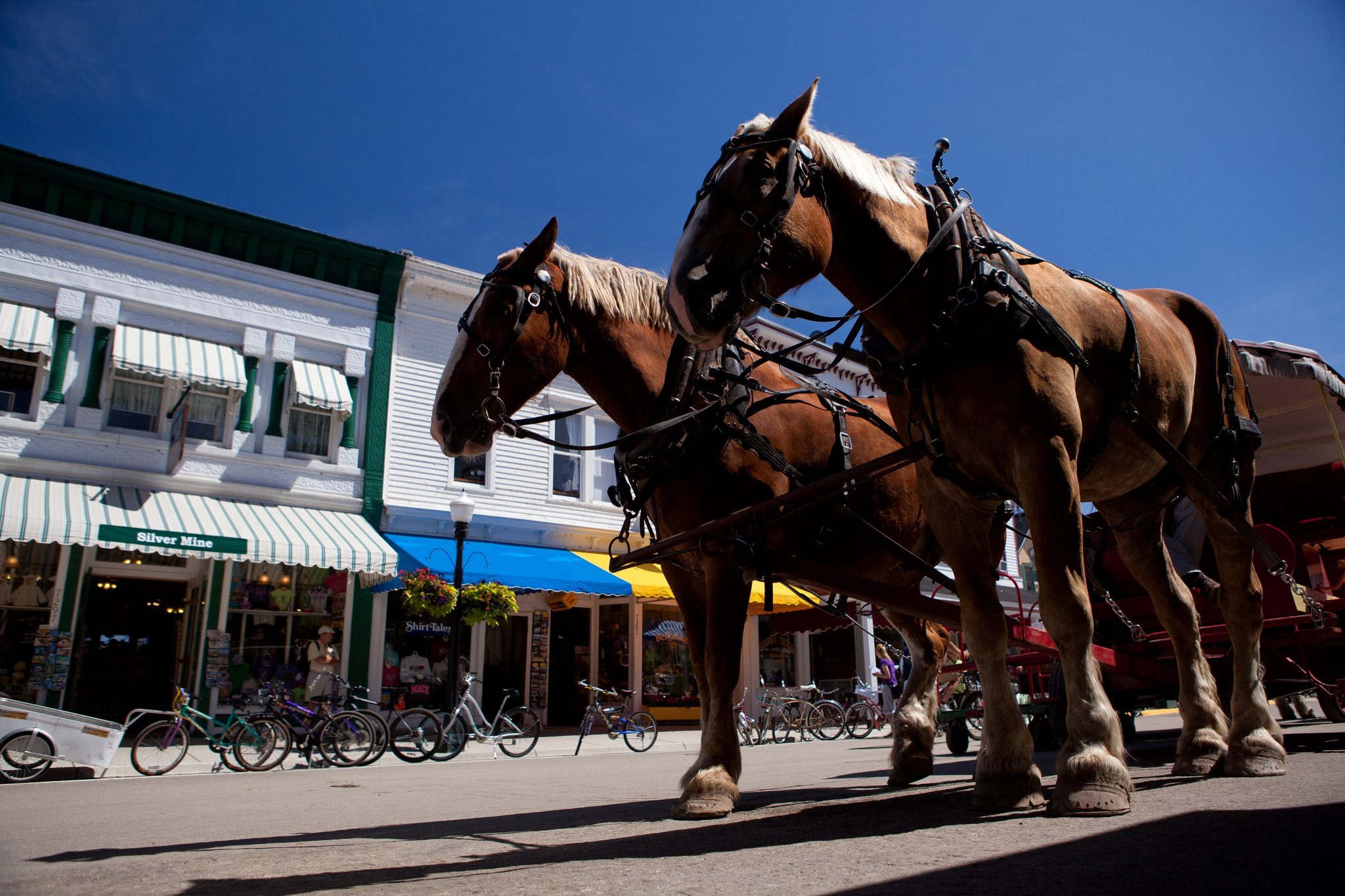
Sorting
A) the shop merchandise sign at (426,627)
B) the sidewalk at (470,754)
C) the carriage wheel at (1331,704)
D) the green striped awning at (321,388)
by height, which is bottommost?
the sidewalk at (470,754)

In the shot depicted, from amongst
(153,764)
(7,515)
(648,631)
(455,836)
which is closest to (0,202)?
(7,515)

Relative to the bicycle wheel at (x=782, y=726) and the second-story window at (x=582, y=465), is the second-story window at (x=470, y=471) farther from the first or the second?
the bicycle wheel at (x=782, y=726)

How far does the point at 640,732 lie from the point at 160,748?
7.12m

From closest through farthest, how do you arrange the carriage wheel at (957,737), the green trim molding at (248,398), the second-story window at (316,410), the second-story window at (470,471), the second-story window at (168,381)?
the carriage wheel at (957,737)
the second-story window at (168,381)
the green trim molding at (248,398)
the second-story window at (316,410)
the second-story window at (470,471)

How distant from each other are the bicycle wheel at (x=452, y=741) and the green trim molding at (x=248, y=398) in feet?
24.1

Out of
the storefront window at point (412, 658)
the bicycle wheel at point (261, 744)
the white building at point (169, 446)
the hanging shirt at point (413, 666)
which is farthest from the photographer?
the hanging shirt at point (413, 666)

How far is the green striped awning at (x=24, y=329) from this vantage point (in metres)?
14.3

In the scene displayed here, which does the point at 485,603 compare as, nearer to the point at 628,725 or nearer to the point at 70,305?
the point at 628,725

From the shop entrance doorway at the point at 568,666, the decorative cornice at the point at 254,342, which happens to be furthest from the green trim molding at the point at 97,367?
the shop entrance doorway at the point at 568,666

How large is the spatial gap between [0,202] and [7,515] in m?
5.86

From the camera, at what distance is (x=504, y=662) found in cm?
1941

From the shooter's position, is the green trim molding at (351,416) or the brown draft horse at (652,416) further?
the green trim molding at (351,416)

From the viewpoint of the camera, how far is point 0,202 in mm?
15109

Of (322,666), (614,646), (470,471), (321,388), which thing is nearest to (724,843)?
(322,666)
